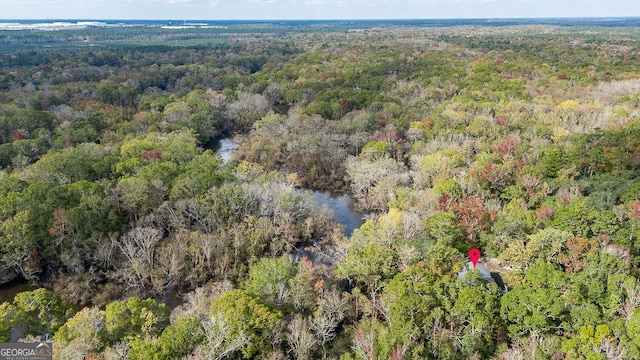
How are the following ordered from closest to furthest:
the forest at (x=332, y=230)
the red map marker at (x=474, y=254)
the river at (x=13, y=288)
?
the forest at (x=332, y=230) → the red map marker at (x=474, y=254) → the river at (x=13, y=288)

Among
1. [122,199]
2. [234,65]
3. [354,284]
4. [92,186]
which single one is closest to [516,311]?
[354,284]

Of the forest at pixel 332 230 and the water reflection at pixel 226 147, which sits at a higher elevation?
the forest at pixel 332 230

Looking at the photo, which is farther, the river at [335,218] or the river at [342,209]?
the river at [342,209]

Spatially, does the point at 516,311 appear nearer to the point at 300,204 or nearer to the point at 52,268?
the point at 300,204

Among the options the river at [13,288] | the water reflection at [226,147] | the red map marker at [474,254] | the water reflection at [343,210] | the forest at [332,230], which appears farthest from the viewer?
the water reflection at [226,147]

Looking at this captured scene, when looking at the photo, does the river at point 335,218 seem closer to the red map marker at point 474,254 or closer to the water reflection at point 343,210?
the water reflection at point 343,210

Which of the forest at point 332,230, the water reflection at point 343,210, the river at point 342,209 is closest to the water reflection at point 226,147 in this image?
the forest at point 332,230

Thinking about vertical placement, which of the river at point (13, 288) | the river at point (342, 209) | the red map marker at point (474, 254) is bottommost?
the river at point (342, 209)

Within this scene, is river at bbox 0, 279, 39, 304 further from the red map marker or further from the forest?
the red map marker

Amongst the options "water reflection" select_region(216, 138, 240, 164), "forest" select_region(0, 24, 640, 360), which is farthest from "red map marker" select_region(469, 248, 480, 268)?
"water reflection" select_region(216, 138, 240, 164)
